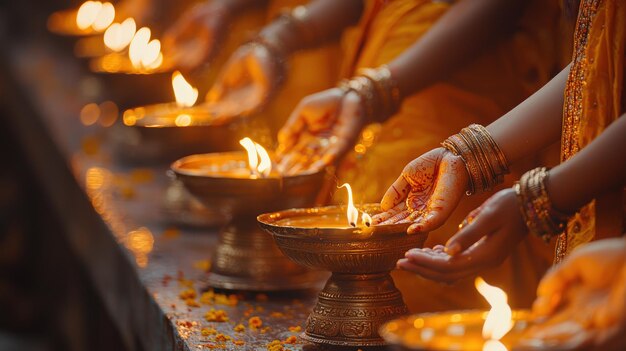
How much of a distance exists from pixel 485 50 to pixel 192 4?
342cm

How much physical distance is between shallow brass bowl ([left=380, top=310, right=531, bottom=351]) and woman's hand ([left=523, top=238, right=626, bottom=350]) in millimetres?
30

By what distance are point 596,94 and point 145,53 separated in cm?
273

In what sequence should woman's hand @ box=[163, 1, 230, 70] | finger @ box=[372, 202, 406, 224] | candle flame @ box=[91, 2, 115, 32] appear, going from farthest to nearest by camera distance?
candle flame @ box=[91, 2, 115, 32]
woman's hand @ box=[163, 1, 230, 70]
finger @ box=[372, 202, 406, 224]

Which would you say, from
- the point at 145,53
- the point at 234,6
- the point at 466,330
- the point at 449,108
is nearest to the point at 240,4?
the point at 234,6

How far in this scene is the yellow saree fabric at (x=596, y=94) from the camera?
1.87 meters

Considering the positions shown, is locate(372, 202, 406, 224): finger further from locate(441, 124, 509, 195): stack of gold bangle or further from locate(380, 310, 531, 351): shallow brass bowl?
locate(380, 310, 531, 351): shallow brass bowl

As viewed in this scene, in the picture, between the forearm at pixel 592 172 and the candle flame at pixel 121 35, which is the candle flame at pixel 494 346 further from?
the candle flame at pixel 121 35

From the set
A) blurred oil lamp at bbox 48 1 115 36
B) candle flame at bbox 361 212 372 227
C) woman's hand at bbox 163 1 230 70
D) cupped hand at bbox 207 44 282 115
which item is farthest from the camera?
blurred oil lamp at bbox 48 1 115 36

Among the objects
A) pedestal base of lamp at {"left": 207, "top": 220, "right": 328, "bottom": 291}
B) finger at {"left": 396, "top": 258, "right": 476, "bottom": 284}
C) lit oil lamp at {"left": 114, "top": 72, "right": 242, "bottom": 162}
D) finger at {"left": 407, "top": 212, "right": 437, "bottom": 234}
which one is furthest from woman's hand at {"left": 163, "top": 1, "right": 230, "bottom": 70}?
finger at {"left": 396, "top": 258, "right": 476, "bottom": 284}

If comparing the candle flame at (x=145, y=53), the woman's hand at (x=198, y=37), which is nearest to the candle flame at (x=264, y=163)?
the woman's hand at (x=198, y=37)

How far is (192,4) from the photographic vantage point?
597 centimetres

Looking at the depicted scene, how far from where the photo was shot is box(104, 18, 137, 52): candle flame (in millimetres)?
4992

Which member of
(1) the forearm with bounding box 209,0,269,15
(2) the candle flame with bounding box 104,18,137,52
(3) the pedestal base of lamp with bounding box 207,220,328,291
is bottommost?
(3) the pedestal base of lamp with bounding box 207,220,328,291

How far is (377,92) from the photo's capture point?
2727 mm
